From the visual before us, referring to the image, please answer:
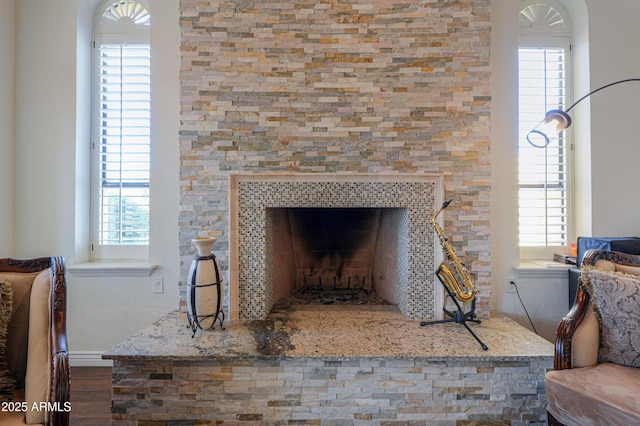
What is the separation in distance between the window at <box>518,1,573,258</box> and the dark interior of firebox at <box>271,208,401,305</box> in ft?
3.91

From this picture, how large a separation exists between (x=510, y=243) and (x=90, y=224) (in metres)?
3.37

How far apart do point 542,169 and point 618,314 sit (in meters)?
1.42

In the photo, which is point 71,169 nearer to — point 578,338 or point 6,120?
point 6,120

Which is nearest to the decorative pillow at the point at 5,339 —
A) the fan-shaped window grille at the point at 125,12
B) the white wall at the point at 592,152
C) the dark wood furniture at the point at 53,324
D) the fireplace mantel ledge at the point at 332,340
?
the dark wood furniture at the point at 53,324

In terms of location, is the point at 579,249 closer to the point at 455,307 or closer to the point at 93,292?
the point at 455,307

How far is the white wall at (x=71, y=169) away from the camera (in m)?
2.41

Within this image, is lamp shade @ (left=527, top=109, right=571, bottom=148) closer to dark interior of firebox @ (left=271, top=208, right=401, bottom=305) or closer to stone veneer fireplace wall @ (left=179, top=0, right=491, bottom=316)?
stone veneer fireplace wall @ (left=179, top=0, right=491, bottom=316)

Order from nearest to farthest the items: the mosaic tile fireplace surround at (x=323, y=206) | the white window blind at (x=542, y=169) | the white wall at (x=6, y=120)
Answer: the mosaic tile fireplace surround at (x=323, y=206)
the white wall at (x=6, y=120)
the white window blind at (x=542, y=169)

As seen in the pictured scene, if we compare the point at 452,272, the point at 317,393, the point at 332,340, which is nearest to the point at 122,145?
the point at 332,340

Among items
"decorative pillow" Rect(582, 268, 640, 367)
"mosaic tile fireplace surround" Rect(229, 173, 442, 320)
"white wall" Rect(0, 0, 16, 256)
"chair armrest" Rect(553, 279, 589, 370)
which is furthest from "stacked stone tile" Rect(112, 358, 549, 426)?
"white wall" Rect(0, 0, 16, 256)

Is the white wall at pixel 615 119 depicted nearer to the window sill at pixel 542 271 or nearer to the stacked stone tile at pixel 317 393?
the window sill at pixel 542 271

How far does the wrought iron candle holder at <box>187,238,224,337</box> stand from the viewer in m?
1.90

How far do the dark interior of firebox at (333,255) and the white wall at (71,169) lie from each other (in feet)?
2.94

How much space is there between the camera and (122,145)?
2586mm
